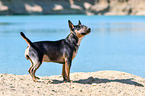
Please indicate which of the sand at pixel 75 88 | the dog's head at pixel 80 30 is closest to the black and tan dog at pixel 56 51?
the dog's head at pixel 80 30

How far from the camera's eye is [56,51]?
7.30m

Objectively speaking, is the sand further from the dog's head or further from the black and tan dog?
the dog's head

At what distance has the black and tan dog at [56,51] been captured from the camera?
711cm

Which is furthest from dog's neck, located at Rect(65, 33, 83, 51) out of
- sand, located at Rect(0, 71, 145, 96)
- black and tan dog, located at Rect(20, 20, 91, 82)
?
sand, located at Rect(0, 71, 145, 96)

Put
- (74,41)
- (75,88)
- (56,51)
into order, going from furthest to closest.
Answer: (74,41) < (56,51) < (75,88)

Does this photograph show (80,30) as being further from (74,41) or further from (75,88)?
(75,88)

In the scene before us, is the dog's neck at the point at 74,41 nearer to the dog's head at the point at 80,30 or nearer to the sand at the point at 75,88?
the dog's head at the point at 80,30

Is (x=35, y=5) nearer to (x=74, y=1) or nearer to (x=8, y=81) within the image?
(x=74, y=1)

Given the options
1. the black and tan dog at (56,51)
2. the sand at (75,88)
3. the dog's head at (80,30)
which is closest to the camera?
the sand at (75,88)

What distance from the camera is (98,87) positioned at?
6.83 meters

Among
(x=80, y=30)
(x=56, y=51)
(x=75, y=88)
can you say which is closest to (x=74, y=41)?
(x=80, y=30)

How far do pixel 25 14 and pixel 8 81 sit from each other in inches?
4310

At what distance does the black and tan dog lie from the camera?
23.3 feet

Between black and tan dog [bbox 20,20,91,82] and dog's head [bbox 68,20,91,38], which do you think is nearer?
black and tan dog [bbox 20,20,91,82]
